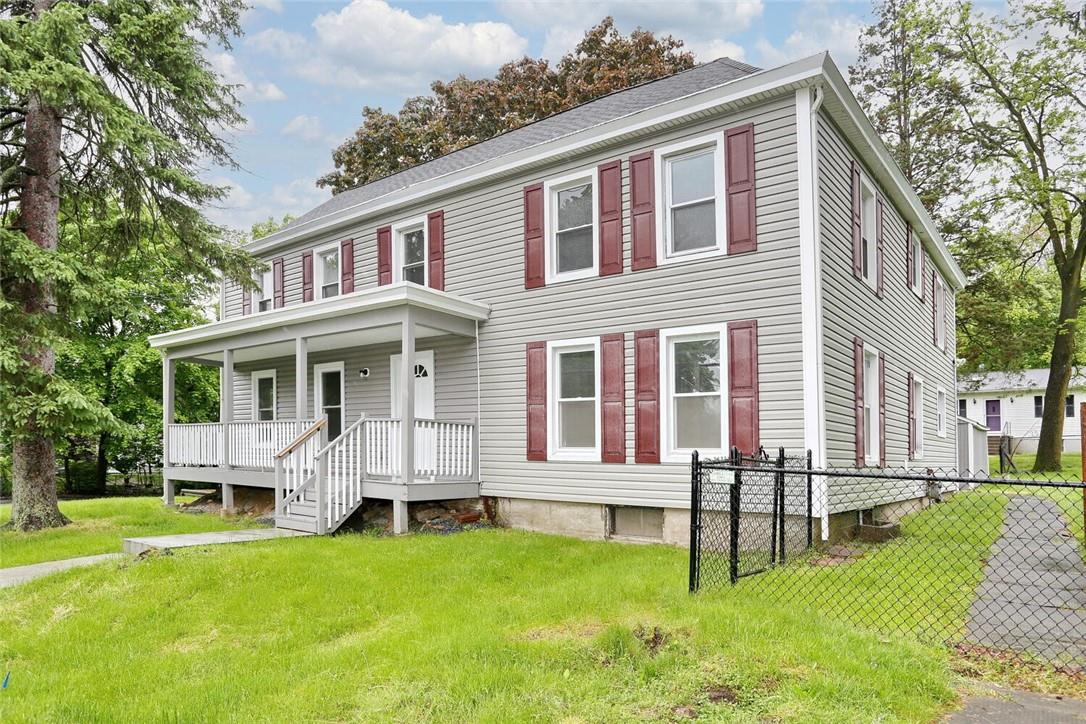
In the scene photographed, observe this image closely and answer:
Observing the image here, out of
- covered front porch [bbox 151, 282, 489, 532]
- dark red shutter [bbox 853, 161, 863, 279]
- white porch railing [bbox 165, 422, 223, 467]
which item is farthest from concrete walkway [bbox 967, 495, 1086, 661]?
white porch railing [bbox 165, 422, 223, 467]

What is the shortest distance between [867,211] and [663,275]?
3.76m

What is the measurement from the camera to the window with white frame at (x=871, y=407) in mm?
9547

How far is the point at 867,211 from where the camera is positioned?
34.2 feet

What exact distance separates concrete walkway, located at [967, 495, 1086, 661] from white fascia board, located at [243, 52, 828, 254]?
4.99m

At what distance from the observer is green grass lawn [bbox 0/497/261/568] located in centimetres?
838

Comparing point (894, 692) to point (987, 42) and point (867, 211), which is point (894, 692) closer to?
point (867, 211)

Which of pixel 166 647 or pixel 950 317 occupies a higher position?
pixel 950 317

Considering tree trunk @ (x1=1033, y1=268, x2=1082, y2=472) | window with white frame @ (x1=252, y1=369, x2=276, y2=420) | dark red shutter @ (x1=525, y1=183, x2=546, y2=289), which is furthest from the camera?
tree trunk @ (x1=1033, y1=268, x2=1082, y2=472)

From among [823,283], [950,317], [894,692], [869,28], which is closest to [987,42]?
[869,28]

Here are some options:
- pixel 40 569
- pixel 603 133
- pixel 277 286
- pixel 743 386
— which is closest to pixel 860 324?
pixel 743 386

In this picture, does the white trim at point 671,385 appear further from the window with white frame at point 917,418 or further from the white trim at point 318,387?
the white trim at point 318,387

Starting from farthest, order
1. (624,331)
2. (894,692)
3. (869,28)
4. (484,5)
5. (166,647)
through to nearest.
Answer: (869,28)
(484,5)
(624,331)
(166,647)
(894,692)

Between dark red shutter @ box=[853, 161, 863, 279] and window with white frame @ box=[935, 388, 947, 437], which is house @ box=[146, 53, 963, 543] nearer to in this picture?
dark red shutter @ box=[853, 161, 863, 279]

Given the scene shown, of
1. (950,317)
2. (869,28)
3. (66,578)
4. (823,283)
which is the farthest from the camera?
(869,28)
